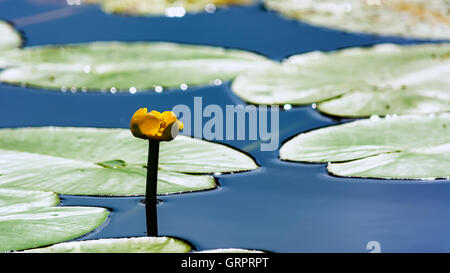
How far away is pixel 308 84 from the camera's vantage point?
2.44 meters

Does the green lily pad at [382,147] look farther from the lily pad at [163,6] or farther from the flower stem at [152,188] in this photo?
the lily pad at [163,6]

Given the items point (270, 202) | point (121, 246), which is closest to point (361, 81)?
point (270, 202)

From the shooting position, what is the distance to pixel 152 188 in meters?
1.59

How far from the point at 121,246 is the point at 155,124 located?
262mm

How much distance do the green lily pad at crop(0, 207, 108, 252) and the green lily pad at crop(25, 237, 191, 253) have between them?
4 cm

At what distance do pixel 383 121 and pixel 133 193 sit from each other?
84 cm

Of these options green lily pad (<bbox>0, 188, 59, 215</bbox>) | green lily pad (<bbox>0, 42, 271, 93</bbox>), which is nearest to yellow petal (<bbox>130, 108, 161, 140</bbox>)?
green lily pad (<bbox>0, 188, 59, 215</bbox>)

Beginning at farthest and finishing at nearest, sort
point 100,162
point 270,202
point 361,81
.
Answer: point 361,81
point 100,162
point 270,202

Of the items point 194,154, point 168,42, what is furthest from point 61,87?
point 194,154

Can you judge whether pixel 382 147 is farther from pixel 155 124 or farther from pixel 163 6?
pixel 163 6

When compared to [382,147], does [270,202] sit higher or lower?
lower

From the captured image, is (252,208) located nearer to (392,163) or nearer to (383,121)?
(392,163)

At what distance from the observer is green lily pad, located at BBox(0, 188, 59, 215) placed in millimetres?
1608

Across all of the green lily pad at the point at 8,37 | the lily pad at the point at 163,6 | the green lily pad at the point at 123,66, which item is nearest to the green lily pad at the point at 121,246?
the green lily pad at the point at 123,66
